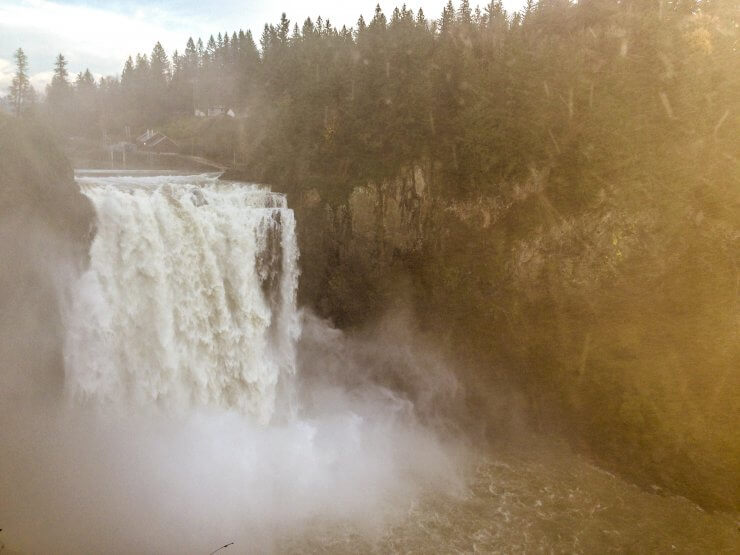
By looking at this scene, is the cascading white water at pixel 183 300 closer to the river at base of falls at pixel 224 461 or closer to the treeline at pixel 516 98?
the river at base of falls at pixel 224 461

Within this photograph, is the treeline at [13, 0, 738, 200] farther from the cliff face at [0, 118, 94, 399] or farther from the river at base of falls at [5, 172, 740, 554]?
the cliff face at [0, 118, 94, 399]

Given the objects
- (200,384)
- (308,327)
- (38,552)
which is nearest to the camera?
(38,552)

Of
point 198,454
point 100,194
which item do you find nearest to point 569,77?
point 100,194

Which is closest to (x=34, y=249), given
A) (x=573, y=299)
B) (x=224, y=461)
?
(x=224, y=461)

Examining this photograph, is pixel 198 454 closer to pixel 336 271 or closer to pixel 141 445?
pixel 141 445

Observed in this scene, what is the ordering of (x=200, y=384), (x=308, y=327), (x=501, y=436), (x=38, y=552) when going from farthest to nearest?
1. (x=308, y=327)
2. (x=501, y=436)
3. (x=200, y=384)
4. (x=38, y=552)

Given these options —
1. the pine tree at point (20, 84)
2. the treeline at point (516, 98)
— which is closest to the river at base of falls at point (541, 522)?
the treeline at point (516, 98)

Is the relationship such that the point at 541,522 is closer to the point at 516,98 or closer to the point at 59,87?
the point at 516,98
